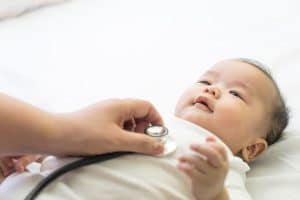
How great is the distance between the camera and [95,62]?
4.86 feet

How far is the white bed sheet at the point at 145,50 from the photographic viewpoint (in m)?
1.32

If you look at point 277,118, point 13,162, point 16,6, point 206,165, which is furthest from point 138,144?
point 16,6

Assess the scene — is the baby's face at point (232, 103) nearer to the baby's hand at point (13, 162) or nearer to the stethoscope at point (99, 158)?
the stethoscope at point (99, 158)

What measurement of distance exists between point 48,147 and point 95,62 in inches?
23.3

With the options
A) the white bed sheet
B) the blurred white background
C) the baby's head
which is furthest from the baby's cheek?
the blurred white background

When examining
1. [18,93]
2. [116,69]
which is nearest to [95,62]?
[116,69]

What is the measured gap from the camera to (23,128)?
88 centimetres

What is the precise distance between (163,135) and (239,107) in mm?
192

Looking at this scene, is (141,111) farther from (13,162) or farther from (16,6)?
(16,6)

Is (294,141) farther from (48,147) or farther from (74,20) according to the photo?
(74,20)

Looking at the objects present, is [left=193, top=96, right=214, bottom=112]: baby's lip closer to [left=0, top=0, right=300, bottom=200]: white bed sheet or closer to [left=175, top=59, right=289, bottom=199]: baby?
[left=175, top=59, right=289, bottom=199]: baby

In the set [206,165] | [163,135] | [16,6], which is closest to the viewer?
[206,165]

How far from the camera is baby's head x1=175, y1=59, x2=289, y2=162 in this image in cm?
Answer: 108

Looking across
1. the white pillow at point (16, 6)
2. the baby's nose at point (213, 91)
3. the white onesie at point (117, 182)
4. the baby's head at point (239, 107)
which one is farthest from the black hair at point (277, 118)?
the white pillow at point (16, 6)
